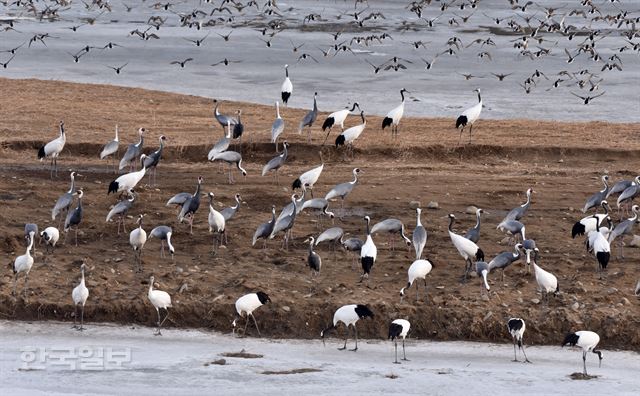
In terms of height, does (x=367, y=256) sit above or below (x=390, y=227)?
below

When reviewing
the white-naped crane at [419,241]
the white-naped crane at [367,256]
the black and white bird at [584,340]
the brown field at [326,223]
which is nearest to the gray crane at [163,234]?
the brown field at [326,223]

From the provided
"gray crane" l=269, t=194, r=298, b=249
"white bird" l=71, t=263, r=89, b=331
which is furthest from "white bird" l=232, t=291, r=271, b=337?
"gray crane" l=269, t=194, r=298, b=249

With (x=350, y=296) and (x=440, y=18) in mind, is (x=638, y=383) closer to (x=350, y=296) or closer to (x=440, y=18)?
(x=350, y=296)

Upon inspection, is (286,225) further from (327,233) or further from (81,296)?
(81,296)

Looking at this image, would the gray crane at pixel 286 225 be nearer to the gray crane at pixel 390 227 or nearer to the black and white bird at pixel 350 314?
the gray crane at pixel 390 227

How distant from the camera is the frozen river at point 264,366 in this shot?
1230 cm

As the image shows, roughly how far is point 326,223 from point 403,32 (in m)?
28.1

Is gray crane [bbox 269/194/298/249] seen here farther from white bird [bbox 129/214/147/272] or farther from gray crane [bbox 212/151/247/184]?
gray crane [bbox 212/151/247/184]

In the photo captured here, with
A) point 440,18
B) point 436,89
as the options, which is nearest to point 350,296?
point 436,89

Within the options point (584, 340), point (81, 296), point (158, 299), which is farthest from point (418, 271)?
point (81, 296)

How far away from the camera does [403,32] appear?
45.2 m

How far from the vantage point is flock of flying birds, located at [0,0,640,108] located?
36.6 metres

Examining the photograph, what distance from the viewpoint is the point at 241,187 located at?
20.0 meters

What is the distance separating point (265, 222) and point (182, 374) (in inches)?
210
